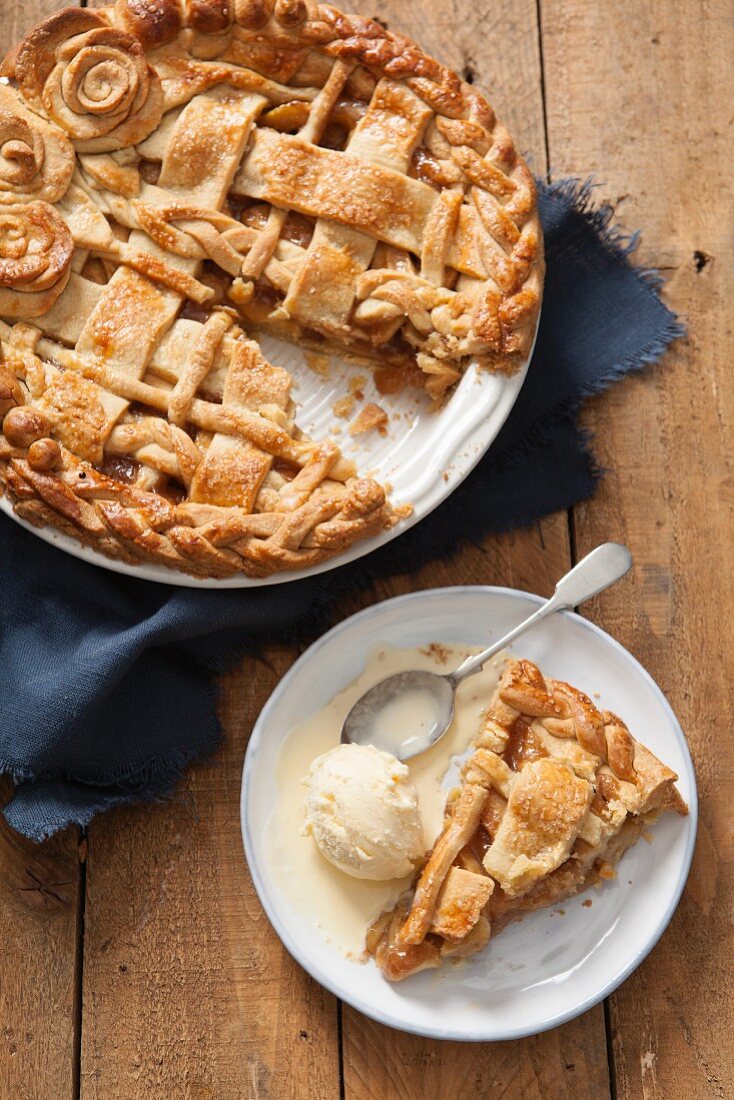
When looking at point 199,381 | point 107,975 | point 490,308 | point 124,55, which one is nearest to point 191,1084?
point 107,975

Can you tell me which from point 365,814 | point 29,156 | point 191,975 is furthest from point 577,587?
point 29,156

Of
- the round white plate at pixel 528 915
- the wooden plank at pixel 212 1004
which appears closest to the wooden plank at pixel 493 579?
the wooden plank at pixel 212 1004

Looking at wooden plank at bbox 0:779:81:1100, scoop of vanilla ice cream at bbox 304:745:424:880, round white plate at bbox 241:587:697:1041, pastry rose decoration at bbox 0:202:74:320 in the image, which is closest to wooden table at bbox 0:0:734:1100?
wooden plank at bbox 0:779:81:1100

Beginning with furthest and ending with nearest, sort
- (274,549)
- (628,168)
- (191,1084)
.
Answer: (628,168)
(191,1084)
(274,549)

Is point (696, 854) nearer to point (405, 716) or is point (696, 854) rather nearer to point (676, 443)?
point (405, 716)

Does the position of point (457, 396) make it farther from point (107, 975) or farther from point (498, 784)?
point (107, 975)

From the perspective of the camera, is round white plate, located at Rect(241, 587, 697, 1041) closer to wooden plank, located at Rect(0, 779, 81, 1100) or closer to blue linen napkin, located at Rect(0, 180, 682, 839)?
blue linen napkin, located at Rect(0, 180, 682, 839)
